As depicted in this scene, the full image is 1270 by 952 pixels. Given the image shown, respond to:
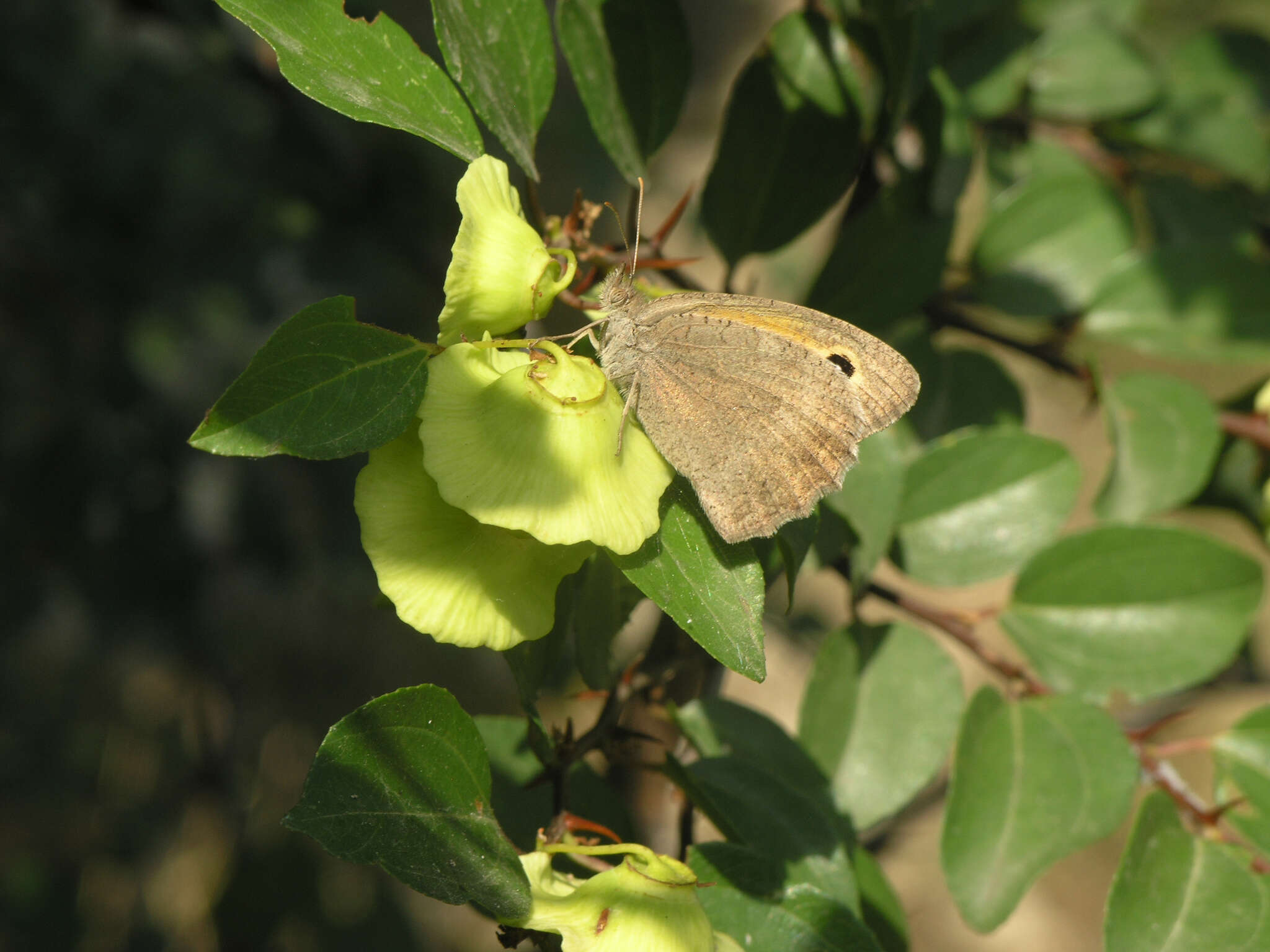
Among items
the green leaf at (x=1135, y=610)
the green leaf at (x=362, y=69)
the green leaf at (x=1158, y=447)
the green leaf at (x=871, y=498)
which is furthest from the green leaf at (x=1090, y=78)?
the green leaf at (x=362, y=69)

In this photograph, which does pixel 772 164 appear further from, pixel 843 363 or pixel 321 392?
pixel 321 392

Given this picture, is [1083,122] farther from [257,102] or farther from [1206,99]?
[257,102]

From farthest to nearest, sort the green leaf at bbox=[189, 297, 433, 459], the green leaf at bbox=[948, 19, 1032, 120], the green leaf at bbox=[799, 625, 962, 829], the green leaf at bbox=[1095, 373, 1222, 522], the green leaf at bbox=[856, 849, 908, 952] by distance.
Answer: the green leaf at bbox=[948, 19, 1032, 120]
the green leaf at bbox=[1095, 373, 1222, 522]
the green leaf at bbox=[799, 625, 962, 829]
the green leaf at bbox=[856, 849, 908, 952]
the green leaf at bbox=[189, 297, 433, 459]

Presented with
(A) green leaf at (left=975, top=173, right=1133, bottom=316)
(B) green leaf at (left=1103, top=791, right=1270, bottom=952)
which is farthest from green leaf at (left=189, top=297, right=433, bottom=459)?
(A) green leaf at (left=975, top=173, right=1133, bottom=316)

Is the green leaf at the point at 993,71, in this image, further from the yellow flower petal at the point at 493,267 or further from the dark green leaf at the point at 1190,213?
the yellow flower petal at the point at 493,267

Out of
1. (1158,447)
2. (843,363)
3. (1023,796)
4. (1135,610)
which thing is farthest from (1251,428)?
(843,363)

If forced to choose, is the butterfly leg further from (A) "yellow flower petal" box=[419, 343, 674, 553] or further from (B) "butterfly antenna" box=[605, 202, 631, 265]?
(B) "butterfly antenna" box=[605, 202, 631, 265]

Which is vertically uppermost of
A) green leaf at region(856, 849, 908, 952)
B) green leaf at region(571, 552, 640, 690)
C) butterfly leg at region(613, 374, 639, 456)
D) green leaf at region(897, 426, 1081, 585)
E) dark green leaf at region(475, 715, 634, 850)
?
butterfly leg at region(613, 374, 639, 456)

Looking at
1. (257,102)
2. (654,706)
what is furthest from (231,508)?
(654,706)

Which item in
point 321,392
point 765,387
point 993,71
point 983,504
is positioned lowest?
point 983,504
